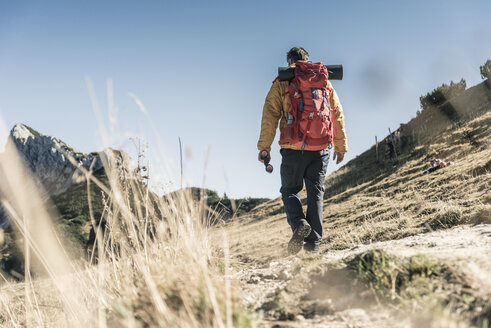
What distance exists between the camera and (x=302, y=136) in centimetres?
338

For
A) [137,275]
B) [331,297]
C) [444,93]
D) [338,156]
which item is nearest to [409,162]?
[444,93]

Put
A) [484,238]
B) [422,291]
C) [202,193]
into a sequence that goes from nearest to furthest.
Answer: [422,291] → [202,193] → [484,238]

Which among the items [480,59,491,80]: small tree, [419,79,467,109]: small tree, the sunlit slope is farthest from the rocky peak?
[480,59,491,80]: small tree

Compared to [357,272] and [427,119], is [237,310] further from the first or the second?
[427,119]

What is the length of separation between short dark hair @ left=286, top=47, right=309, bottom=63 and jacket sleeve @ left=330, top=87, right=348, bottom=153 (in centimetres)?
48

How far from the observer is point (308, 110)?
3.38 metres

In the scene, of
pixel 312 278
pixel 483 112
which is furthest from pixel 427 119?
pixel 312 278

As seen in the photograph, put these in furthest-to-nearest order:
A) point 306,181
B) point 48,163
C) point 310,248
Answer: point 48,163 < point 306,181 < point 310,248

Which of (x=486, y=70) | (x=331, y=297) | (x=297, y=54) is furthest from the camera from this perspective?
(x=486, y=70)

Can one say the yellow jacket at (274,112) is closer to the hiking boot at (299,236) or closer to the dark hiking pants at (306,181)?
the dark hiking pants at (306,181)

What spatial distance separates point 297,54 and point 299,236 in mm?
1945

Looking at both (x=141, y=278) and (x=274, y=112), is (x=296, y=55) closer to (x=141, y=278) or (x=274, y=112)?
(x=274, y=112)

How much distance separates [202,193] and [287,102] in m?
1.68

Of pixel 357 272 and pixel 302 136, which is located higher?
pixel 302 136
